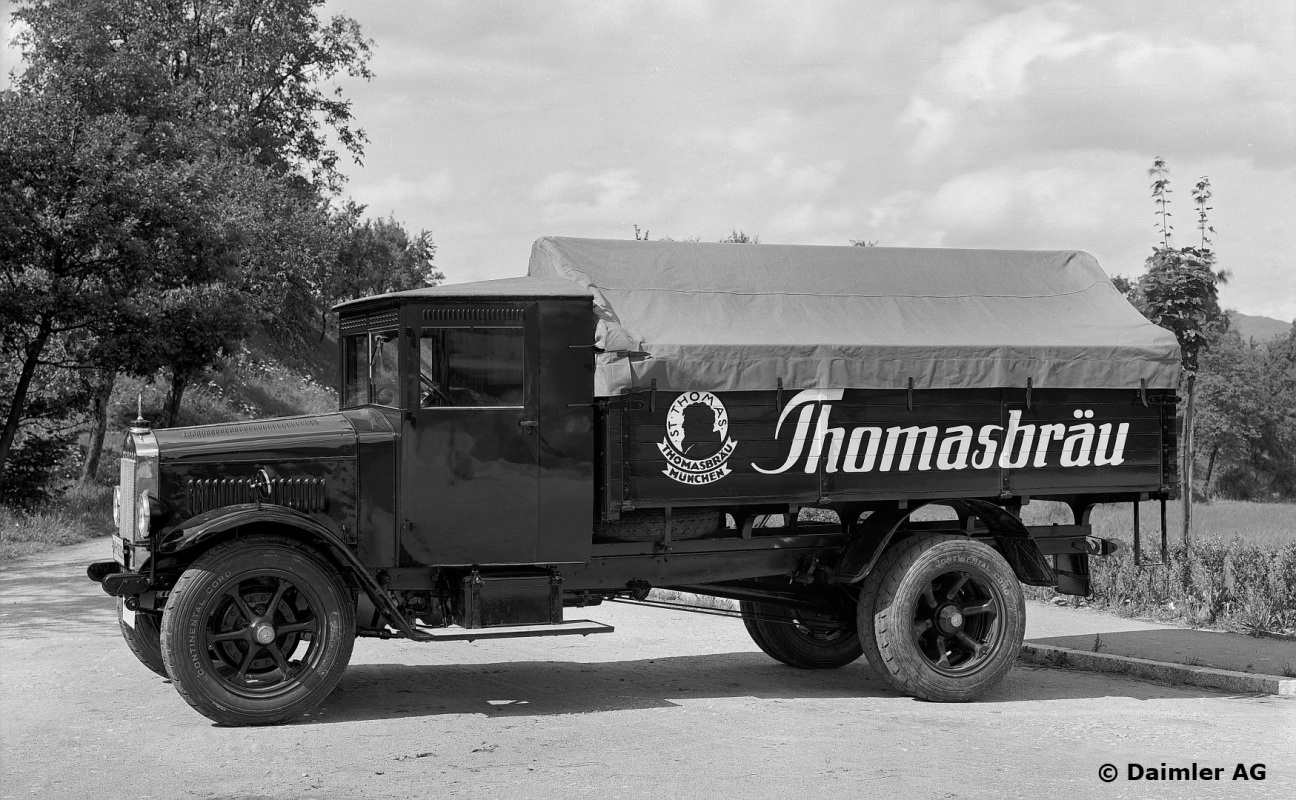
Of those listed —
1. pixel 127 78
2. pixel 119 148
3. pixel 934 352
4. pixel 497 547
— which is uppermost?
pixel 127 78

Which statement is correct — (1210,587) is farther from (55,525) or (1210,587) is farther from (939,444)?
(55,525)

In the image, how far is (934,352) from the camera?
8.48m

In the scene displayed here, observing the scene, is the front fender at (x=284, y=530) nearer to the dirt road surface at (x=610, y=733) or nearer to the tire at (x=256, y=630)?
the tire at (x=256, y=630)

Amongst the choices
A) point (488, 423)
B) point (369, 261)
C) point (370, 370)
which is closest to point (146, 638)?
point (370, 370)

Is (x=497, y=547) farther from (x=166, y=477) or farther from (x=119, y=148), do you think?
(x=119, y=148)

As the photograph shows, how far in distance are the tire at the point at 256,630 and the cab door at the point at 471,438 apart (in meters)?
0.61

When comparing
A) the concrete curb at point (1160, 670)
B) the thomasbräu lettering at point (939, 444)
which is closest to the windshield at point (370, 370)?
the thomasbräu lettering at point (939, 444)

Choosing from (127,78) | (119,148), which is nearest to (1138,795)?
(119,148)

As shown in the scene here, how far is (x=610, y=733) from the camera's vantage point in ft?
23.8

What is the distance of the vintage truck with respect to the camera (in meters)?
7.54

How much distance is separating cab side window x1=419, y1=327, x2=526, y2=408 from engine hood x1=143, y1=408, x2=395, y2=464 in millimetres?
393

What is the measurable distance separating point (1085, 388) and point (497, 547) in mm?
4170

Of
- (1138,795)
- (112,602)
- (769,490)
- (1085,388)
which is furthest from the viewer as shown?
(112,602)
